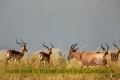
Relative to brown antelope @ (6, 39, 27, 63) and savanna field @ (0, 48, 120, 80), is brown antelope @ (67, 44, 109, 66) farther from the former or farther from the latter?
brown antelope @ (6, 39, 27, 63)

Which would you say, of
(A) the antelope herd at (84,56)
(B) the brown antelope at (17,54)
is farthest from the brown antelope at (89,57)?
(B) the brown antelope at (17,54)

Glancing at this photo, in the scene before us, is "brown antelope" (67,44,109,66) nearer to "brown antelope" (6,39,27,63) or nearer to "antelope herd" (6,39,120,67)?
"antelope herd" (6,39,120,67)

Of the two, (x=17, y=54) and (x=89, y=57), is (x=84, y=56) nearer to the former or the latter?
(x=89, y=57)

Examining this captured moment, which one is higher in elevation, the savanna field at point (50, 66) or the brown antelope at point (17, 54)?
the brown antelope at point (17, 54)

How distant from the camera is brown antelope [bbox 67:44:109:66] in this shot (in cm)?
336

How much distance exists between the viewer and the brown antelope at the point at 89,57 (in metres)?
3.36

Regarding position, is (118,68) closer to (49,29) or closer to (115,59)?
(115,59)

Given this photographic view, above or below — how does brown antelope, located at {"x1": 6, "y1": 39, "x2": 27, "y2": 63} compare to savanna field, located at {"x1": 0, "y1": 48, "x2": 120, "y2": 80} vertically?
above

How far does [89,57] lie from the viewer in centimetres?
343

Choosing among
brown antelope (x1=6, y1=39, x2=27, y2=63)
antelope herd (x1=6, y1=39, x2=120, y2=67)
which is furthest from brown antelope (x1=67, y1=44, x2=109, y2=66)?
brown antelope (x1=6, y1=39, x2=27, y2=63)

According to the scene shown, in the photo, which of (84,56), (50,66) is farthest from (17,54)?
(84,56)

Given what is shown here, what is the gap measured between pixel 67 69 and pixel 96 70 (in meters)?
0.44

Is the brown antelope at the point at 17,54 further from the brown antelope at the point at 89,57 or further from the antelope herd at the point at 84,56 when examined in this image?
the brown antelope at the point at 89,57

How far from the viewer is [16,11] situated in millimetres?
3416
